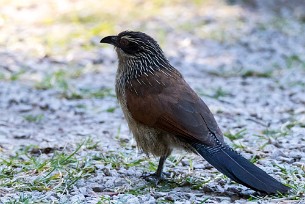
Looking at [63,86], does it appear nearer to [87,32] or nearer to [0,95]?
[0,95]

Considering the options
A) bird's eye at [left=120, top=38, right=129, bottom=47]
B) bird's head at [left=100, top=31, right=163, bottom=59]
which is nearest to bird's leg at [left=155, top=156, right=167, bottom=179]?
bird's head at [left=100, top=31, right=163, bottom=59]

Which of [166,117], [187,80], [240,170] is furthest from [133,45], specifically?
[187,80]

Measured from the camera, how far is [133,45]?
6.77m

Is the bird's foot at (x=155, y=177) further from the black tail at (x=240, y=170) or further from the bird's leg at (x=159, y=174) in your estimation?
the black tail at (x=240, y=170)

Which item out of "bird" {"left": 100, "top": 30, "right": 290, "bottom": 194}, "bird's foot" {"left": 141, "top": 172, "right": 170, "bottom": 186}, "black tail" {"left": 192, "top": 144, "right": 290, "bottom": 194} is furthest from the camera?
"bird's foot" {"left": 141, "top": 172, "right": 170, "bottom": 186}

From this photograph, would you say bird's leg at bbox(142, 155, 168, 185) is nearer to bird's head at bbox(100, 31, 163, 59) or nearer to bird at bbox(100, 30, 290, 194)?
bird at bbox(100, 30, 290, 194)

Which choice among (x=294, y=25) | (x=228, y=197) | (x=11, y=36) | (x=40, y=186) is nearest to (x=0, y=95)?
(x=11, y=36)

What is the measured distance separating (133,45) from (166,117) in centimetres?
115

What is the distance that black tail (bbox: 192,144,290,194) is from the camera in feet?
17.7

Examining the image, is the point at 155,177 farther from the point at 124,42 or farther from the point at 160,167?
the point at 124,42

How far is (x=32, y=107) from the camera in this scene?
8.97 metres

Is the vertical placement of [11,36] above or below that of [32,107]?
above

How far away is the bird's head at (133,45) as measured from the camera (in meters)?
6.69

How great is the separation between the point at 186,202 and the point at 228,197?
16.3 inches
